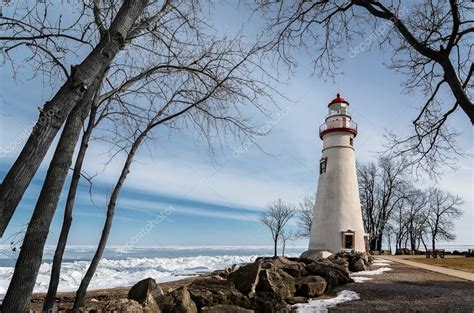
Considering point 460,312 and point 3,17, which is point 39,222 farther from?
point 460,312

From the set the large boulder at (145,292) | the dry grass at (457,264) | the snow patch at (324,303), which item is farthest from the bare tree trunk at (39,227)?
the dry grass at (457,264)

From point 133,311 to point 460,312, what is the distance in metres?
5.95

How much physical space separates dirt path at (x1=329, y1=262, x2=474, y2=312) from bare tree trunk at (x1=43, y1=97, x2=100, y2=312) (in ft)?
17.4

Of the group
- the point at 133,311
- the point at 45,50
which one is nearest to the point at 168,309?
the point at 133,311

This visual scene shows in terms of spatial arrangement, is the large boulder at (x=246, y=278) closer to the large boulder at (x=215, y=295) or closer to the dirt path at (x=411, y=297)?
the large boulder at (x=215, y=295)

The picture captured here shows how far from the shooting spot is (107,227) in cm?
726

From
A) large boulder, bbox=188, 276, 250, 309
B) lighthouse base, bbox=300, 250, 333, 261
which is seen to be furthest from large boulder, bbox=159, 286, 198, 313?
lighthouse base, bbox=300, 250, 333, 261

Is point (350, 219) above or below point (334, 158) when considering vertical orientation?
below

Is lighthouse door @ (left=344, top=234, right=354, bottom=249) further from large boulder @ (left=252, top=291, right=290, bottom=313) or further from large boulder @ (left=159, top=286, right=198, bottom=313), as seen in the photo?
large boulder @ (left=159, top=286, right=198, bottom=313)

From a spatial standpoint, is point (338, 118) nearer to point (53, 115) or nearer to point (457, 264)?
point (457, 264)

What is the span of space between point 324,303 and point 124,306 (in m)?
4.35

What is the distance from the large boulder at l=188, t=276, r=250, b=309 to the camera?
605 centimetres

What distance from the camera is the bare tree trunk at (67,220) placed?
238 inches

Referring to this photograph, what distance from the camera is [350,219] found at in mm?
19938
